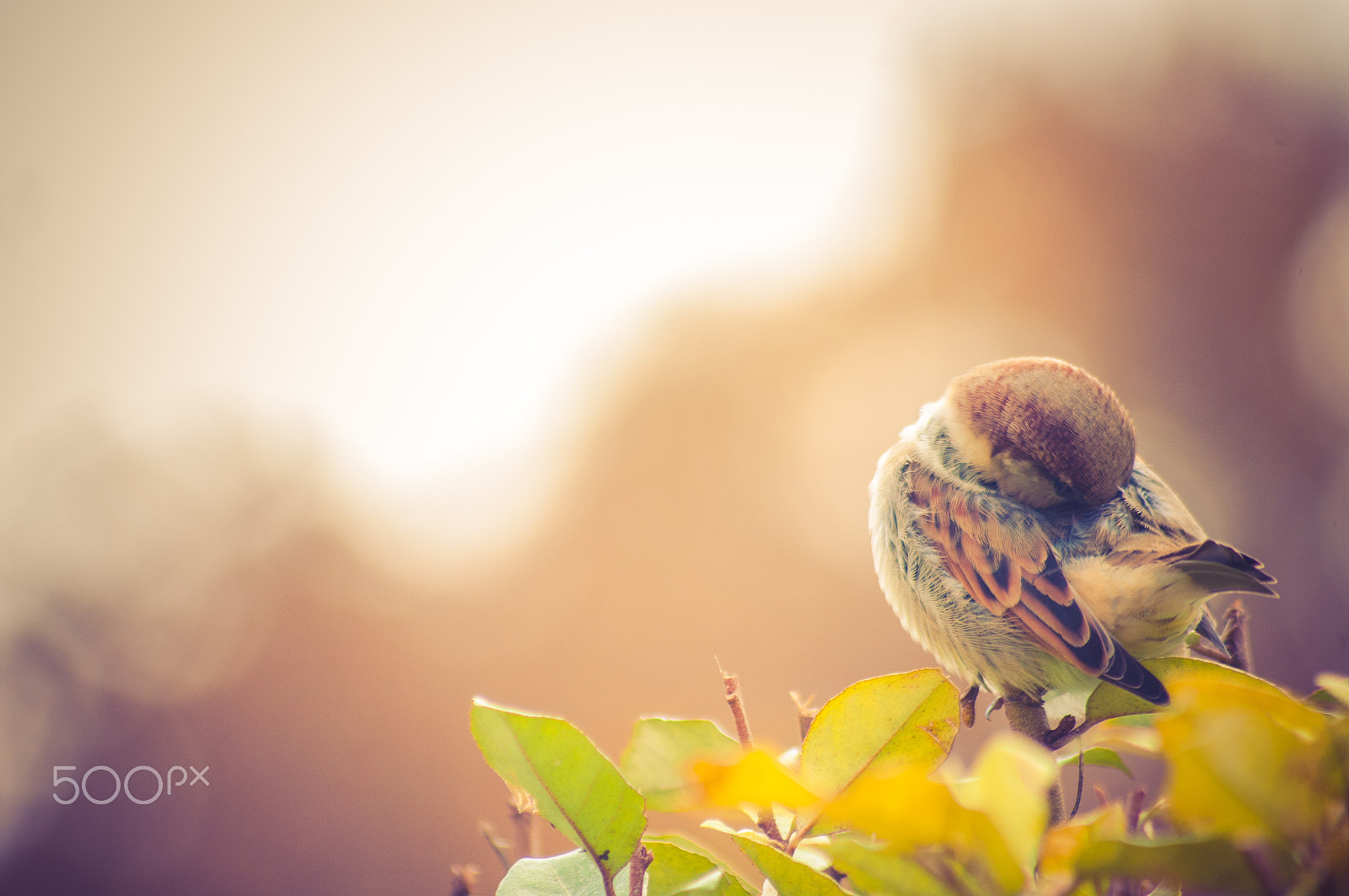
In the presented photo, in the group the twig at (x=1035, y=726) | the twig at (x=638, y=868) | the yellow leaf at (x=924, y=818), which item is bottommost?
the twig at (x=1035, y=726)

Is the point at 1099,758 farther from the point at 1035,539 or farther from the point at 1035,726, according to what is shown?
the point at 1035,539

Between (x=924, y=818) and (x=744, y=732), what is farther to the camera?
(x=744, y=732)

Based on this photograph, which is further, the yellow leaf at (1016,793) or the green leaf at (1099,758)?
the green leaf at (1099,758)

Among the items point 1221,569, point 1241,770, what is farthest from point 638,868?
point 1221,569

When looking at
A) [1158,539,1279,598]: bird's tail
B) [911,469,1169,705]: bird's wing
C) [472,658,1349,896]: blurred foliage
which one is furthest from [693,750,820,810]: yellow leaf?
[1158,539,1279,598]: bird's tail

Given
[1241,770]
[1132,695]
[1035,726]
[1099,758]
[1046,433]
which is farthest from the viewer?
[1046,433]

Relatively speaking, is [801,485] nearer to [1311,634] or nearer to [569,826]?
[1311,634]

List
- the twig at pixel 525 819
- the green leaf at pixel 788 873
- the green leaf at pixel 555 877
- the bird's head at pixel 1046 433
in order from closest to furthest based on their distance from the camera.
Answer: the green leaf at pixel 788 873
the green leaf at pixel 555 877
the twig at pixel 525 819
the bird's head at pixel 1046 433

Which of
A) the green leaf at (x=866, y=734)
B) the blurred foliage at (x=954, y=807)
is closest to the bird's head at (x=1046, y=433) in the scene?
the blurred foliage at (x=954, y=807)

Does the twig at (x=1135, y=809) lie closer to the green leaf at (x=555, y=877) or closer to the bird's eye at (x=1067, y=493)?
the green leaf at (x=555, y=877)
